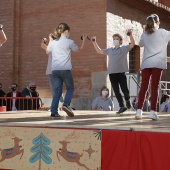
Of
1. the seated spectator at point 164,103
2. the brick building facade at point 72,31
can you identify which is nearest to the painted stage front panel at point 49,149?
the seated spectator at point 164,103


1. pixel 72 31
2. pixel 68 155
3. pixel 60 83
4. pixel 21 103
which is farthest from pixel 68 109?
pixel 72 31

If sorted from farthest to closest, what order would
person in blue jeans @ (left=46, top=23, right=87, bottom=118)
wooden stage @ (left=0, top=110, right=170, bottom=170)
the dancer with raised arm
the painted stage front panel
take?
1. person in blue jeans @ (left=46, top=23, right=87, bottom=118)
2. the dancer with raised arm
3. the painted stage front panel
4. wooden stage @ (left=0, top=110, right=170, bottom=170)

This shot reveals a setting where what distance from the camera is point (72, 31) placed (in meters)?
14.1

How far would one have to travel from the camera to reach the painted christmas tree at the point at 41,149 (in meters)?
5.33

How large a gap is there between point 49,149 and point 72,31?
9158 mm

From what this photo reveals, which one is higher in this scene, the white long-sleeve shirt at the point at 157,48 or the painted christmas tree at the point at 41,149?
the white long-sleeve shirt at the point at 157,48

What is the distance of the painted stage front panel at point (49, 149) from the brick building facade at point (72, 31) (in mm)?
8024

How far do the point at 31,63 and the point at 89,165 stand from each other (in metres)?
10.3

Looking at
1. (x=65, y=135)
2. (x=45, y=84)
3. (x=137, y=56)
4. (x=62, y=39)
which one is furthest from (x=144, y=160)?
(x=137, y=56)

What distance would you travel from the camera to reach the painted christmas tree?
5332mm

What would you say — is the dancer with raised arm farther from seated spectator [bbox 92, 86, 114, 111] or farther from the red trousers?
seated spectator [bbox 92, 86, 114, 111]

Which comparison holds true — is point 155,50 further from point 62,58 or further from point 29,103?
point 29,103

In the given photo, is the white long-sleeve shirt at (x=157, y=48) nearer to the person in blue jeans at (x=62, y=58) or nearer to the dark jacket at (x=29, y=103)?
the person in blue jeans at (x=62, y=58)

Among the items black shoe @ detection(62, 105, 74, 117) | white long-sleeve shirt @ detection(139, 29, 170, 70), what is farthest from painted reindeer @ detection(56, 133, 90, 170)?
white long-sleeve shirt @ detection(139, 29, 170, 70)
